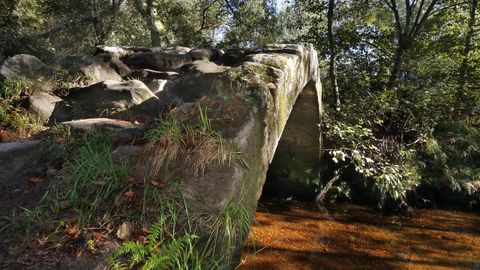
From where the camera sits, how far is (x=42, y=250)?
230 cm

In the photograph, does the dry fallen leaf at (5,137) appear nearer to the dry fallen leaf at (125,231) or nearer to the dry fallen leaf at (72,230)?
the dry fallen leaf at (72,230)

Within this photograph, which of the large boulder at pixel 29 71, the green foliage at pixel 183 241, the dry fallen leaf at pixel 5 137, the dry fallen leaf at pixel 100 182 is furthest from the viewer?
the large boulder at pixel 29 71

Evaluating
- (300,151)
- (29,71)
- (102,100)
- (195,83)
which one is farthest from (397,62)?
(29,71)

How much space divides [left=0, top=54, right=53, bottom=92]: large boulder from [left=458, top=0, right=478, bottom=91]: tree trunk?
33.5ft

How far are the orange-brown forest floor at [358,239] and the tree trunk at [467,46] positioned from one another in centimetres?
403

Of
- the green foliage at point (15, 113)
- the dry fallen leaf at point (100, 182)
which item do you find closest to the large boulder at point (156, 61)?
the green foliage at point (15, 113)

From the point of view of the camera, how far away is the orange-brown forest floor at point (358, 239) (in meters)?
5.68

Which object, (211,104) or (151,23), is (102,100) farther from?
(151,23)

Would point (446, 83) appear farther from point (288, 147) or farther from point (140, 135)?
point (140, 135)

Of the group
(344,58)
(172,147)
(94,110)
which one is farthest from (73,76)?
(344,58)

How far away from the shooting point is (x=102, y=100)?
199 inches

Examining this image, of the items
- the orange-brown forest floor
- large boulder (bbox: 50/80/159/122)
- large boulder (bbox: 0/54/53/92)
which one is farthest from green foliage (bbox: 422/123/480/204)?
large boulder (bbox: 0/54/53/92)

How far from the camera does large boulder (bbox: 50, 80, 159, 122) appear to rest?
4.95m

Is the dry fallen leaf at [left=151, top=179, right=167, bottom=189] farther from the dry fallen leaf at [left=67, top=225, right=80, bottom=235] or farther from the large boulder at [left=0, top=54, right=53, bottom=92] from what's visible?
the large boulder at [left=0, top=54, right=53, bottom=92]
